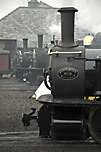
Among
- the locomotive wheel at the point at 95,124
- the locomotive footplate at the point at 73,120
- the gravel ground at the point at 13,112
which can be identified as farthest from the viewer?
the gravel ground at the point at 13,112

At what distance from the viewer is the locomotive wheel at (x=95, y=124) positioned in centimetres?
730

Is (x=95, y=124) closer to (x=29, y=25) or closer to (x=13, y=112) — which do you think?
(x=13, y=112)

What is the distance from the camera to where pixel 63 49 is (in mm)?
7512

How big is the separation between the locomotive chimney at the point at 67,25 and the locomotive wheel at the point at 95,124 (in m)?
1.47

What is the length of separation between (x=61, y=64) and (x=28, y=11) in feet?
127

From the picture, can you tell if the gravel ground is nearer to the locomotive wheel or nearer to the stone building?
the locomotive wheel

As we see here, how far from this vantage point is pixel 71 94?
7.33 m

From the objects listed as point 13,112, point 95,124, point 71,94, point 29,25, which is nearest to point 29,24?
point 29,25

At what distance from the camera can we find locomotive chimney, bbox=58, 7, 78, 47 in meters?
7.41

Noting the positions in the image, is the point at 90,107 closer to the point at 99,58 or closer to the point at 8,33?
the point at 99,58

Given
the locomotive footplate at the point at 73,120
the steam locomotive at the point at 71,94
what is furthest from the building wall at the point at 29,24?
the locomotive footplate at the point at 73,120

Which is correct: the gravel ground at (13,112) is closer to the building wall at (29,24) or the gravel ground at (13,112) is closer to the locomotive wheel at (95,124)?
the locomotive wheel at (95,124)

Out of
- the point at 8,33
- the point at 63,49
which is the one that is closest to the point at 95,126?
the point at 63,49

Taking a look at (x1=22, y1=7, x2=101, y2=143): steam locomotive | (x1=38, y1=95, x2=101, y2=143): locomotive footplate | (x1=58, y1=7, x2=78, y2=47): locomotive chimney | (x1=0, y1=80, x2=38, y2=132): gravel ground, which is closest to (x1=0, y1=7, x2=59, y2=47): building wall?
(x1=0, y1=80, x2=38, y2=132): gravel ground
